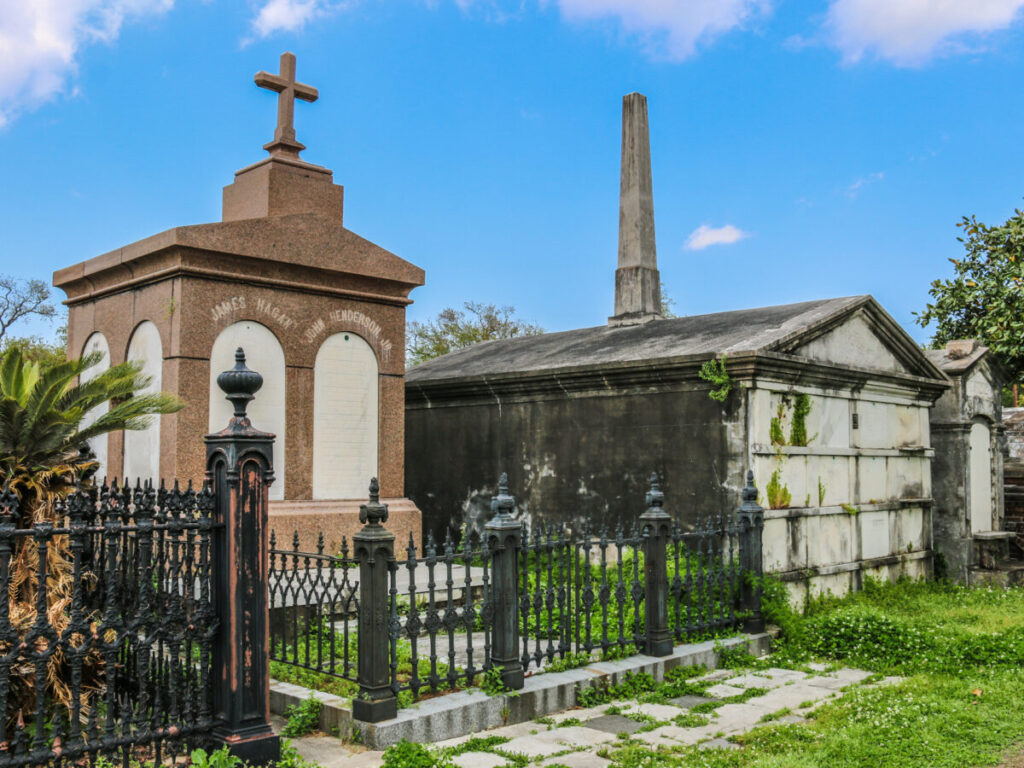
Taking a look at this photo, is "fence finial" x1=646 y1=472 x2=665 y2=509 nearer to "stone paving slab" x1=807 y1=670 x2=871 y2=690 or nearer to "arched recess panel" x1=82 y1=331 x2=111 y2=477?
"stone paving slab" x1=807 y1=670 x2=871 y2=690

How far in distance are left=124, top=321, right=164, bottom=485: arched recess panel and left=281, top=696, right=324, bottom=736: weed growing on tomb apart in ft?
14.6

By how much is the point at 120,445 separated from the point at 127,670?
16.5 feet

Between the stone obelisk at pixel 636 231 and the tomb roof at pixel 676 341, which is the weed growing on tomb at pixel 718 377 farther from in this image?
the stone obelisk at pixel 636 231

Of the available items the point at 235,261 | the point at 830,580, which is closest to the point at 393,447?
the point at 235,261

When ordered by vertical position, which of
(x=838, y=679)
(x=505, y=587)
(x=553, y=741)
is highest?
(x=505, y=587)

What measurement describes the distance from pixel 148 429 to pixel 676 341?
6.15 meters

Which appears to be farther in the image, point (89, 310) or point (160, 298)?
point (89, 310)

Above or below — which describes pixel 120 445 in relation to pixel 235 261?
below

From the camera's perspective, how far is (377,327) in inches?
443

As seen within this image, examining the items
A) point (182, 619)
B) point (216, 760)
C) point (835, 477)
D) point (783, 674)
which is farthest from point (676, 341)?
point (216, 760)

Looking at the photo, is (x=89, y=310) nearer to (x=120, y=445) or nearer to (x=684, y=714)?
(x=120, y=445)

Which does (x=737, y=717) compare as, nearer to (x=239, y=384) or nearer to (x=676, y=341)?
(x=239, y=384)

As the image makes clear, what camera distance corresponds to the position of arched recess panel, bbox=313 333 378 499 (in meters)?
10.6

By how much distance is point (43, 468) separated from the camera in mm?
5902
